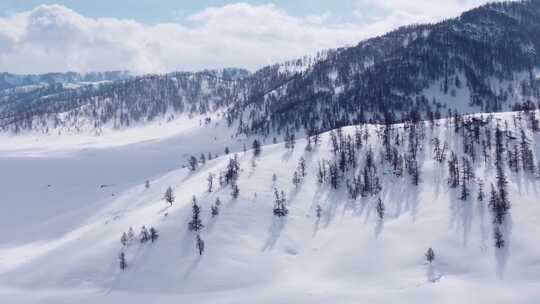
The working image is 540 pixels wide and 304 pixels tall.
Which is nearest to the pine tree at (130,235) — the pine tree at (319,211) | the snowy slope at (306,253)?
the snowy slope at (306,253)

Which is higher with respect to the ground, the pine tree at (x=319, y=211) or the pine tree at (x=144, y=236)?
the pine tree at (x=319, y=211)

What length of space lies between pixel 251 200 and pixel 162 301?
135 ft

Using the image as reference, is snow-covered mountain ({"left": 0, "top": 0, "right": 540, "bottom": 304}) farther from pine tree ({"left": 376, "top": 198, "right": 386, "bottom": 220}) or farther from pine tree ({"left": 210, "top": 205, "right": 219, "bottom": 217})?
pine tree ({"left": 210, "top": 205, "right": 219, "bottom": 217})

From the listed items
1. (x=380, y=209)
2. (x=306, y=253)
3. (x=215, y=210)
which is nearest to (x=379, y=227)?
(x=380, y=209)

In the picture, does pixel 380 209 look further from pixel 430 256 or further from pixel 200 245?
pixel 200 245

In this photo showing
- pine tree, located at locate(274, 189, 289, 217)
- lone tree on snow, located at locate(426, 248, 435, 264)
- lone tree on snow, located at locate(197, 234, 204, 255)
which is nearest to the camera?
lone tree on snow, located at locate(426, 248, 435, 264)

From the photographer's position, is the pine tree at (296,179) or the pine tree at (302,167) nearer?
the pine tree at (296,179)

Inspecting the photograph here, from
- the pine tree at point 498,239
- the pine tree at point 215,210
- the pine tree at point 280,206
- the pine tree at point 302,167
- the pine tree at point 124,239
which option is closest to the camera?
the pine tree at point 498,239

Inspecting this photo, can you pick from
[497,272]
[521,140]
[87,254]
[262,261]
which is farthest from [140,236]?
[521,140]

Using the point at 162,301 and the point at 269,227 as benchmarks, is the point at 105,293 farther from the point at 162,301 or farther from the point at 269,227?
the point at 269,227

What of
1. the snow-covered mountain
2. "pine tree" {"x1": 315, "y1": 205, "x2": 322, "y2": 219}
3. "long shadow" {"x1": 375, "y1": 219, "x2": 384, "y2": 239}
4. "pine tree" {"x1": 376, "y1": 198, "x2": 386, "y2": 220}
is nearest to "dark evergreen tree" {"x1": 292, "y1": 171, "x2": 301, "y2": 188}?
the snow-covered mountain

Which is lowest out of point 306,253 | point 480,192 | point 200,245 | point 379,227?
point 306,253

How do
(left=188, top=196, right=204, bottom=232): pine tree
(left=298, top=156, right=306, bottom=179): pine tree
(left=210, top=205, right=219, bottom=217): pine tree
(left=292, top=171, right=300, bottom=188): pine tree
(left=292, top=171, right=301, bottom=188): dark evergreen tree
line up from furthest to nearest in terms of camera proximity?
1. (left=298, top=156, right=306, bottom=179): pine tree
2. (left=292, top=171, right=301, bottom=188): dark evergreen tree
3. (left=292, top=171, right=300, bottom=188): pine tree
4. (left=210, top=205, right=219, bottom=217): pine tree
5. (left=188, top=196, right=204, bottom=232): pine tree

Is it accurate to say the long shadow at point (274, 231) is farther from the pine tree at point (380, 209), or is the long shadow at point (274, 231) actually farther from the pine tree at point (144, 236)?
the pine tree at point (144, 236)
